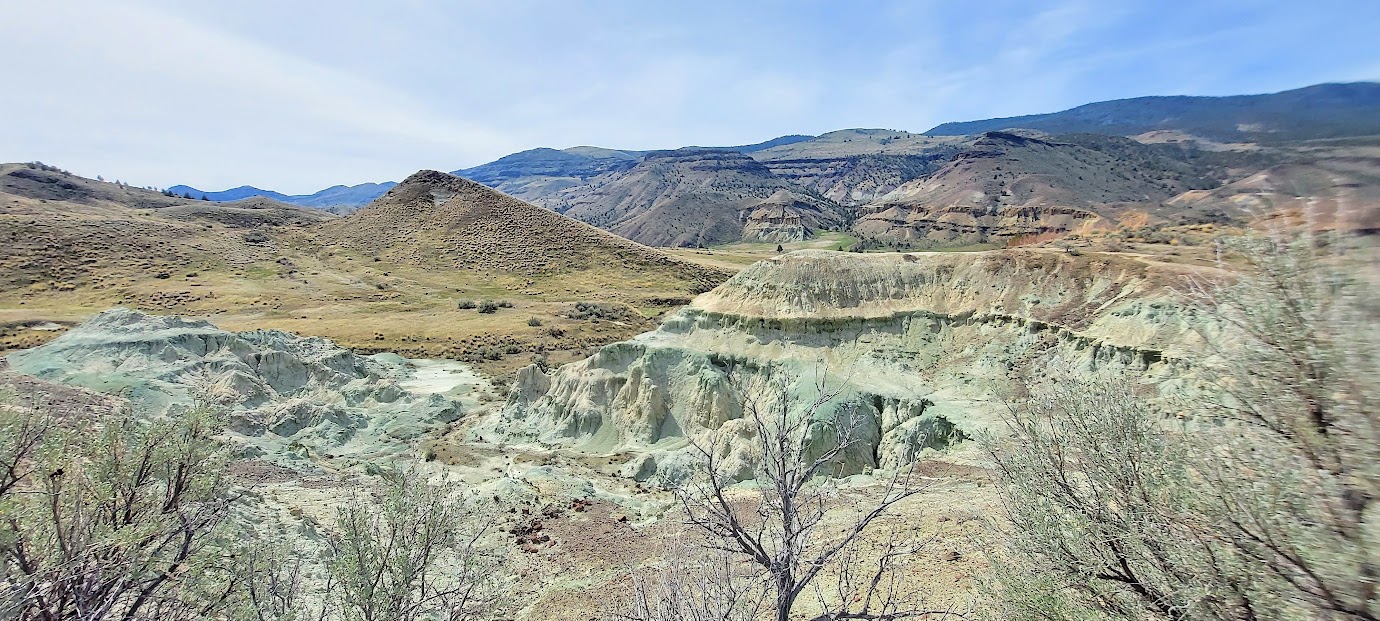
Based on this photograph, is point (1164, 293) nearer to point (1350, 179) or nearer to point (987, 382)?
point (987, 382)

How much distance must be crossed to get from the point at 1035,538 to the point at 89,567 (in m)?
13.8

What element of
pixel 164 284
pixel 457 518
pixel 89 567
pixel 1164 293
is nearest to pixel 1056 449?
pixel 457 518

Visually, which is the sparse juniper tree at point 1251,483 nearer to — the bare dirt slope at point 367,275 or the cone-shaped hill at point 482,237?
the bare dirt slope at point 367,275

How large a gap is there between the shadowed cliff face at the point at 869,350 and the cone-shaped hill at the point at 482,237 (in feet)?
217

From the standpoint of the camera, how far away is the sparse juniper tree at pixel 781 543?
273 inches

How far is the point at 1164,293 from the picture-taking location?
77.8ft

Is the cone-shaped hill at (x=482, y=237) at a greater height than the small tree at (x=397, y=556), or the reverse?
the cone-shaped hill at (x=482, y=237)

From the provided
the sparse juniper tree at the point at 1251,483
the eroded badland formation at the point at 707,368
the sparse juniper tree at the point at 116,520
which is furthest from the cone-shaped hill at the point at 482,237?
the sparse juniper tree at the point at 1251,483

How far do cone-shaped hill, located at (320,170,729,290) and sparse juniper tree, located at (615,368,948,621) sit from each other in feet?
252

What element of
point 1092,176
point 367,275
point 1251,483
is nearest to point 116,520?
point 1251,483

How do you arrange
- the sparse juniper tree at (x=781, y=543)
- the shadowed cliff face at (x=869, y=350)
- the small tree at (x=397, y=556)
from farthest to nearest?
the shadowed cliff face at (x=869, y=350)
the small tree at (x=397, y=556)
the sparse juniper tree at (x=781, y=543)

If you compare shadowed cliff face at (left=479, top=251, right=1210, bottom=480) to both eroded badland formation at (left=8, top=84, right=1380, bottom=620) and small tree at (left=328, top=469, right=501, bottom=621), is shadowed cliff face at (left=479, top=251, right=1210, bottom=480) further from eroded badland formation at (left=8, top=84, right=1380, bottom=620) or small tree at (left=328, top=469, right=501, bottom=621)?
small tree at (left=328, top=469, right=501, bottom=621)

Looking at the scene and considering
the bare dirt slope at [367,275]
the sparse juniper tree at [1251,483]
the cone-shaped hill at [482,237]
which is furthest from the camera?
the cone-shaped hill at [482,237]

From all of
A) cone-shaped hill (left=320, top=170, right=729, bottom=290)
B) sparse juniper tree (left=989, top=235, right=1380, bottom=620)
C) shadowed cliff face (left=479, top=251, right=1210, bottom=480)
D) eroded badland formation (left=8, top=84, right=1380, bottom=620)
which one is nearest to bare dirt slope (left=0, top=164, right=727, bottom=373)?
cone-shaped hill (left=320, top=170, right=729, bottom=290)
